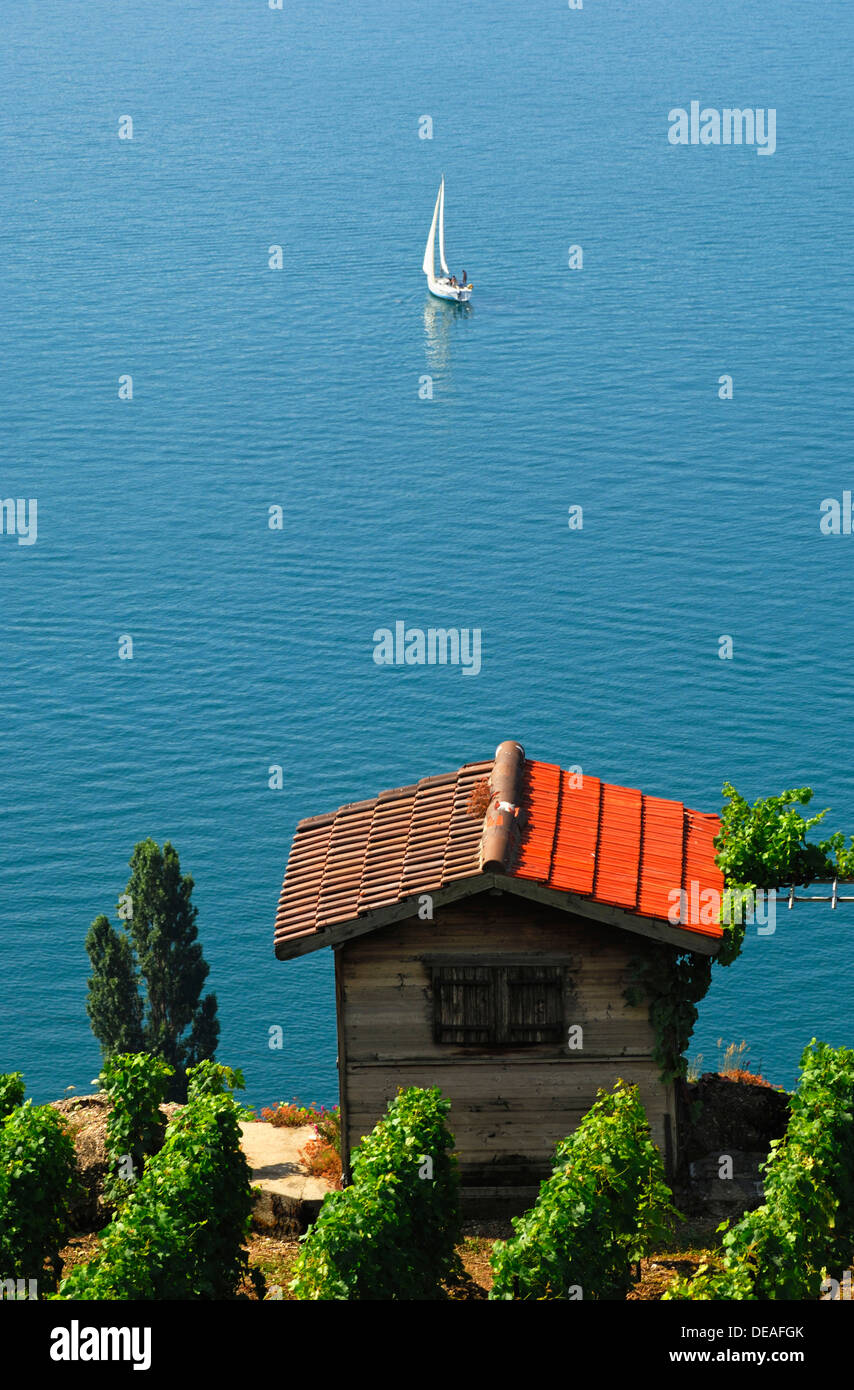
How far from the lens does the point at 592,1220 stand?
20734 millimetres

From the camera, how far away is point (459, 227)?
591ft

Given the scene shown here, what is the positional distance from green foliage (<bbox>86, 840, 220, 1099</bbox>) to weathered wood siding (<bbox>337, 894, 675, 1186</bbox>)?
1484 inches

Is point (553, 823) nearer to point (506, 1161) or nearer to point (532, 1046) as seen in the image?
point (532, 1046)

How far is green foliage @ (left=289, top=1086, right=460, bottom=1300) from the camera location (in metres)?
20.4

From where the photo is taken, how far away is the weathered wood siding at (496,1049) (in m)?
24.2

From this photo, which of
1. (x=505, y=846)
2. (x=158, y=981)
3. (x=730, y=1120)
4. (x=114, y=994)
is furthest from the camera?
(x=158, y=981)

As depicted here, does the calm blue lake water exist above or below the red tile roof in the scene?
above

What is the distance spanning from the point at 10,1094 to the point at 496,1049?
693cm

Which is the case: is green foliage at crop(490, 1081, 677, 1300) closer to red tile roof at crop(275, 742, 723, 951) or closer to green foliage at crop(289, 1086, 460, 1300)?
green foliage at crop(289, 1086, 460, 1300)

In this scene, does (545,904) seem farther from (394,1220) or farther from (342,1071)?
(394,1220)

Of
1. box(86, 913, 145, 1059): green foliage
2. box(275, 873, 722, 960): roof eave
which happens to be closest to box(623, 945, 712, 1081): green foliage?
box(275, 873, 722, 960): roof eave

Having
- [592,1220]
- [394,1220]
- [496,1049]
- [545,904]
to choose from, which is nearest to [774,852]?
[545,904]

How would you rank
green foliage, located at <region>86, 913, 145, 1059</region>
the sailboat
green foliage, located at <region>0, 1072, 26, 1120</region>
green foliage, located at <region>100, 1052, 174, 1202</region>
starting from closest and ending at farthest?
green foliage, located at <region>100, 1052, 174, 1202</region>
green foliage, located at <region>0, 1072, 26, 1120</region>
green foliage, located at <region>86, 913, 145, 1059</region>
the sailboat
